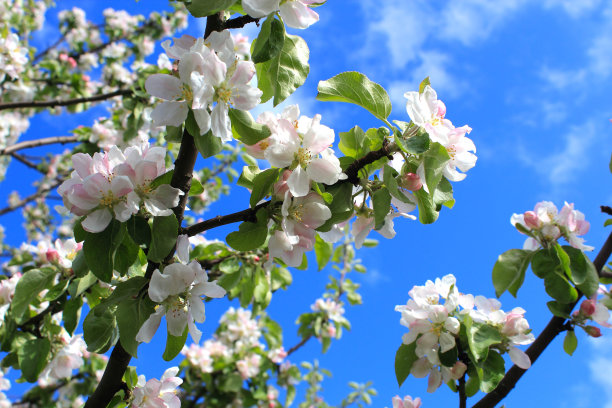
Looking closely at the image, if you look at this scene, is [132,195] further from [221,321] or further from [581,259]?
[221,321]

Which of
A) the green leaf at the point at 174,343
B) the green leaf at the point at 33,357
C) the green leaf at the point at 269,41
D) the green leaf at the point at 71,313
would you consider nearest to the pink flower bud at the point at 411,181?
the green leaf at the point at 269,41

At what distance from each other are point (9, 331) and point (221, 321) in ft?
10.1

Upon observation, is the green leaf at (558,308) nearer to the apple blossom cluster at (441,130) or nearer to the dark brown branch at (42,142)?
the apple blossom cluster at (441,130)

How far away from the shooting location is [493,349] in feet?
4.80

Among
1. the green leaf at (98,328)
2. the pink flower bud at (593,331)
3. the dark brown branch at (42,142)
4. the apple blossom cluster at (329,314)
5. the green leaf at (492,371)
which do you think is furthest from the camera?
the apple blossom cluster at (329,314)

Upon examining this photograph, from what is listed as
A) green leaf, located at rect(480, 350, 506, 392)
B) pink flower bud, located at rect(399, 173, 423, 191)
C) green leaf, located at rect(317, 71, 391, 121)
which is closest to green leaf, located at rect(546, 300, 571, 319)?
green leaf, located at rect(480, 350, 506, 392)

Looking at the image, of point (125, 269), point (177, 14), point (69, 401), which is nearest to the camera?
point (125, 269)

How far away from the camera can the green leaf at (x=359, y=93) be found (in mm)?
1160

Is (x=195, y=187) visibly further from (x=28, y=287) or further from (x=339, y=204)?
(x=28, y=287)

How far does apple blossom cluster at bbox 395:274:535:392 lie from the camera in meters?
1.42

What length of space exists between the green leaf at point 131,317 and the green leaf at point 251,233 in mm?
258

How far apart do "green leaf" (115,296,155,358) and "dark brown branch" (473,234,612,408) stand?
1020mm

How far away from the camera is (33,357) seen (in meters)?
1.85

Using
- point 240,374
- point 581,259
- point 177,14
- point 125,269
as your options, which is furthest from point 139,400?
point 177,14
